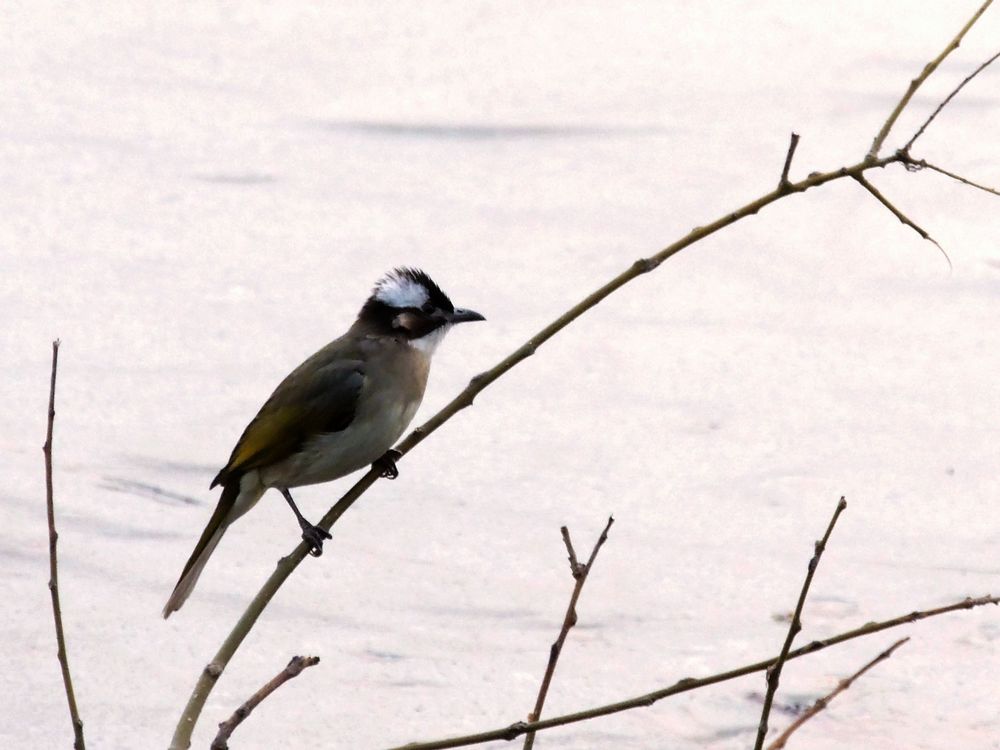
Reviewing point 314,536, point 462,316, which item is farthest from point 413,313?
point 314,536

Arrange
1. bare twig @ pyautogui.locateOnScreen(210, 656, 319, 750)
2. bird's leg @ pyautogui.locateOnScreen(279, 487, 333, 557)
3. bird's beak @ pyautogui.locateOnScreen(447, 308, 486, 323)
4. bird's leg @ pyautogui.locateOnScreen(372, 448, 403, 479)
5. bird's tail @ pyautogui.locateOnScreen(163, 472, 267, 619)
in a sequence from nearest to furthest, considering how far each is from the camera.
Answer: bare twig @ pyautogui.locateOnScreen(210, 656, 319, 750) → bird's leg @ pyautogui.locateOnScreen(279, 487, 333, 557) → bird's tail @ pyautogui.locateOnScreen(163, 472, 267, 619) → bird's leg @ pyautogui.locateOnScreen(372, 448, 403, 479) → bird's beak @ pyautogui.locateOnScreen(447, 308, 486, 323)

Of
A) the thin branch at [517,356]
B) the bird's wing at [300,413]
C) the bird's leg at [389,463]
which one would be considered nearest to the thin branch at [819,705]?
the thin branch at [517,356]

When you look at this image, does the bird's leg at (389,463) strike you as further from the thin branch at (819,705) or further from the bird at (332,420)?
the thin branch at (819,705)

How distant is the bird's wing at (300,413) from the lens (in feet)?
12.8

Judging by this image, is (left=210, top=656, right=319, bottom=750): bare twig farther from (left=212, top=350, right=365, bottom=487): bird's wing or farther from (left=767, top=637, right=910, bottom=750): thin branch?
(left=212, top=350, right=365, bottom=487): bird's wing

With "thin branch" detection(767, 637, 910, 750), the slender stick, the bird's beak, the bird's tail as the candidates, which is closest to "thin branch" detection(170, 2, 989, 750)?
the slender stick

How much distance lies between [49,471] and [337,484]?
3677 mm

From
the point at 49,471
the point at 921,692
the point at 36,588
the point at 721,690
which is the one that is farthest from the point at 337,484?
the point at 49,471

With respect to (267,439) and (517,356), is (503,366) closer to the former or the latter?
(517,356)

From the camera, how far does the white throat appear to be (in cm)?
427

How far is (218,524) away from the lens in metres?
3.77

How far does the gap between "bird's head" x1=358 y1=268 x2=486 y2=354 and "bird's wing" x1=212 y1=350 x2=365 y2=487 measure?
8.0 inches

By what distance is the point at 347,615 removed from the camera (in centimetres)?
518

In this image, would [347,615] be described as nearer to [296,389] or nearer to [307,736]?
[307,736]
